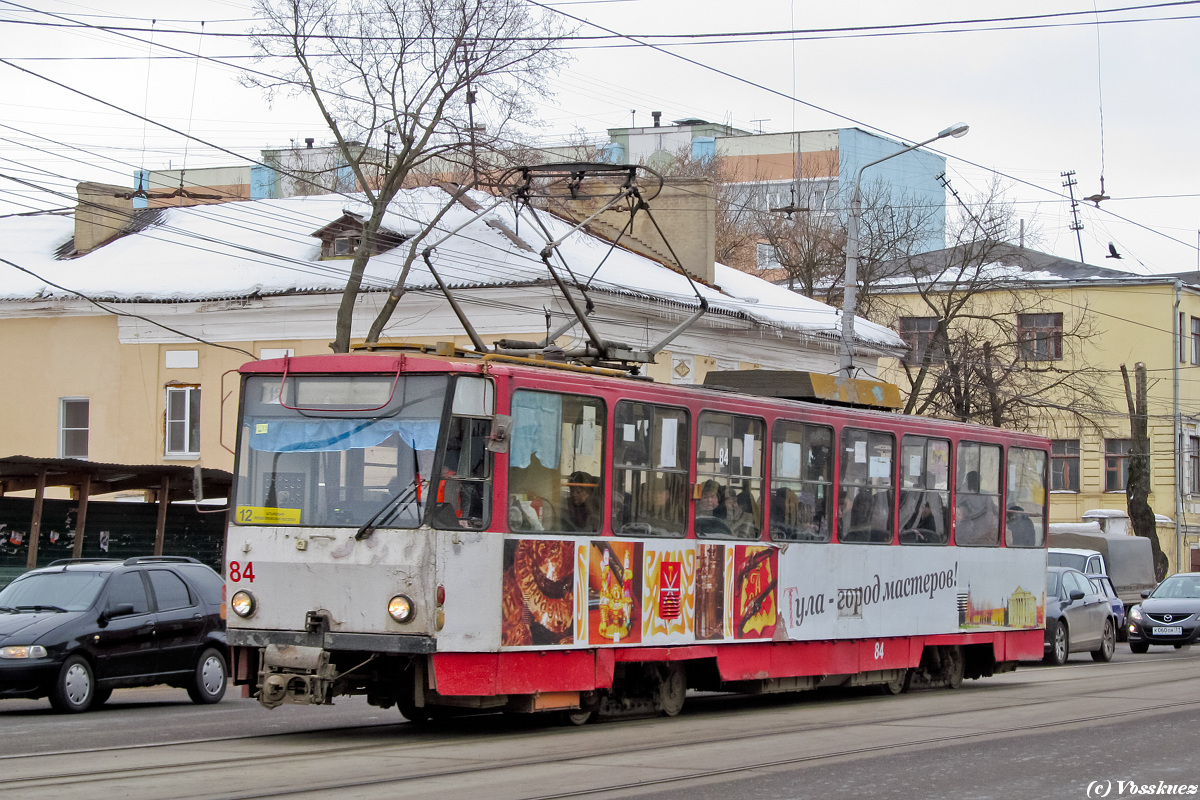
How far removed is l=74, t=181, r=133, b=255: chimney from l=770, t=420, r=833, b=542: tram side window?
24.8 meters

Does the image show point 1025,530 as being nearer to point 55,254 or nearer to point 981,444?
point 981,444

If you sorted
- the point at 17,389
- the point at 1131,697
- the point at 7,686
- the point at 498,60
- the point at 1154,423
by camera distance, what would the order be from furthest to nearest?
the point at 1154,423, the point at 17,389, the point at 498,60, the point at 1131,697, the point at 7,686

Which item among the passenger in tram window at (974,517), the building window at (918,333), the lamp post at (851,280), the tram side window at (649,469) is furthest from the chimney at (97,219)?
the tram side window at (649,469)

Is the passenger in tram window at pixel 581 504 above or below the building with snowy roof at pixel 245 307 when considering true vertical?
below

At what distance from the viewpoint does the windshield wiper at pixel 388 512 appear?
37.6 ft

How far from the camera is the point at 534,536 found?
12.0 metres

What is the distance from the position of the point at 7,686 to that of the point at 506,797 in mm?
7314

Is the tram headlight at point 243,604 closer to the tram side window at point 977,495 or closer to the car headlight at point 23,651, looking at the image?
the car headlight at point 23,651

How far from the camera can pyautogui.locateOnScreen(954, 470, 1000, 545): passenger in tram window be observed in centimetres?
1759

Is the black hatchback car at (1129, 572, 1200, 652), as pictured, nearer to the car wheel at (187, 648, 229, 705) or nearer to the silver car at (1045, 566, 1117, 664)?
the silver car at (1045, 566, 1117, 664)

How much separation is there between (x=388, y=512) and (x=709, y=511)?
340 centimetres

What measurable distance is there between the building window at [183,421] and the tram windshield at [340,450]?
22.7 m

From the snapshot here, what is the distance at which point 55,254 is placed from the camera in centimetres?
3691

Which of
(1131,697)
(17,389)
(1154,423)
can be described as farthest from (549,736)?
(1154,423)
